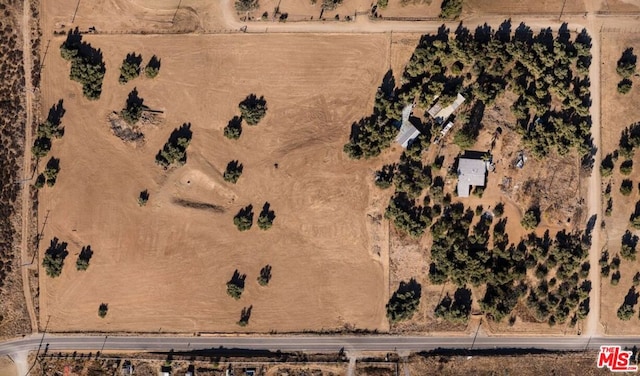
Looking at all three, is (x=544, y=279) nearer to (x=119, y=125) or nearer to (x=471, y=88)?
(x=471, y=88)

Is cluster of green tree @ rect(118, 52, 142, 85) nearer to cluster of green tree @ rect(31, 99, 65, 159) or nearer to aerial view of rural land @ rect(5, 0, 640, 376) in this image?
aerial view of rural land @ rect(5, 0, 640, 376)

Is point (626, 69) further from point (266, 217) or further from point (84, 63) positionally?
point (84, 63)

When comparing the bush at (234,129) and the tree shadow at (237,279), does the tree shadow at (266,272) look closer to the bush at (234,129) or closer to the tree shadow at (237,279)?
the tree shadow at (237,279)

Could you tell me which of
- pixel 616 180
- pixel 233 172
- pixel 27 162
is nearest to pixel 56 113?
pixel 27 162

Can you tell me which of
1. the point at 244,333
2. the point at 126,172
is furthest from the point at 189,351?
the point at 126,172

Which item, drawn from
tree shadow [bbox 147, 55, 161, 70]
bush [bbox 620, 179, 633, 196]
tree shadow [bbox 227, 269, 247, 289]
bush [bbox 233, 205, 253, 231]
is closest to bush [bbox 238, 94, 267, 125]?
bush [bbox 233, 205, 253, 231]
